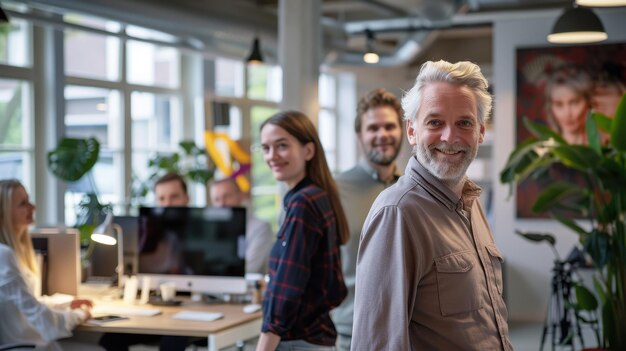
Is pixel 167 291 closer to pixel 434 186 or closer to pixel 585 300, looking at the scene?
pixel 585 300

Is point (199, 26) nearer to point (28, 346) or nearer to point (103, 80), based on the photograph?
point (103, 80)

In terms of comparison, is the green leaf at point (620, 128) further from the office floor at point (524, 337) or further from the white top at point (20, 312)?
the white top at point (20, 312)

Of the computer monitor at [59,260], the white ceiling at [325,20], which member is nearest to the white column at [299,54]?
the white ceiling at [325,20]

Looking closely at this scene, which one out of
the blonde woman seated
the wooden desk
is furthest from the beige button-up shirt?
the blonde woman seated

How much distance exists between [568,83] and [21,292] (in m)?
5.97

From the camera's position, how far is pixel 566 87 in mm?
8297

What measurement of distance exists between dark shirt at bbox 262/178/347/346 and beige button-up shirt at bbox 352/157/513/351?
1.04 meters

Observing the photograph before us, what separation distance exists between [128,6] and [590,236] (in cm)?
370

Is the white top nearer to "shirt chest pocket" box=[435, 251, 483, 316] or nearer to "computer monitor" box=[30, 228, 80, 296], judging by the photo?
"computer monitor" box=[30, 228, 80, 296]

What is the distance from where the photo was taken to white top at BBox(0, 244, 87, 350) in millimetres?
3996

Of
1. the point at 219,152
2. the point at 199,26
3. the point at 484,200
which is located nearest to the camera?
the point at 199,26

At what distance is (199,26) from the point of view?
733 cm

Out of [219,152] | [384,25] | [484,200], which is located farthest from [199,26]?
[484,200]

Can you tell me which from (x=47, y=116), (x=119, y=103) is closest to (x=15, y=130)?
(x=47, y=116)
